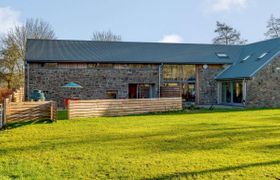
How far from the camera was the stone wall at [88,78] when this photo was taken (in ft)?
77.6

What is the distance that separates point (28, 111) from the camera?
13.6 meters

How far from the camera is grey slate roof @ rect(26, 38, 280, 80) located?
24.0m

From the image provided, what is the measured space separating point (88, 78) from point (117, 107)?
805 cm

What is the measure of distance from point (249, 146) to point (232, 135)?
5.28 feet

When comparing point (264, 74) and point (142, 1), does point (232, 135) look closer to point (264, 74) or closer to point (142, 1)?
point (142, 1)

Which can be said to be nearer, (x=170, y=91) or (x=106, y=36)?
(x=170, y=91)

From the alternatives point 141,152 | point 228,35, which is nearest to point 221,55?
point 228,35

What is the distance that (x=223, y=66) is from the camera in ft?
88.8

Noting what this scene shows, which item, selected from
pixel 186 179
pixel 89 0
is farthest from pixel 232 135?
pixel 89 0

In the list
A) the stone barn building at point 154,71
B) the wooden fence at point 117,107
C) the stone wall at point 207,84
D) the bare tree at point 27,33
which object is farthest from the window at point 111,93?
the bare tree at point 27,33

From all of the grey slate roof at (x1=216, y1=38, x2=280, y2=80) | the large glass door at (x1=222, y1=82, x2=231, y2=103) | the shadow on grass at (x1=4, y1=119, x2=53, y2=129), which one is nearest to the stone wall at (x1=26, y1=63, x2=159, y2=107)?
the large glass door at (x1=222, y1=82, x2=231, y2=103)

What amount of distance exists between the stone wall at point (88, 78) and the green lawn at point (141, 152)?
12.0 metres

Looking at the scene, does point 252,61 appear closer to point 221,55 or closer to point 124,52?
point 221,55

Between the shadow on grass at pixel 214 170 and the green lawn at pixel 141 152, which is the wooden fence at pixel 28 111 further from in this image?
the shadow on grass at pixel 214 170
